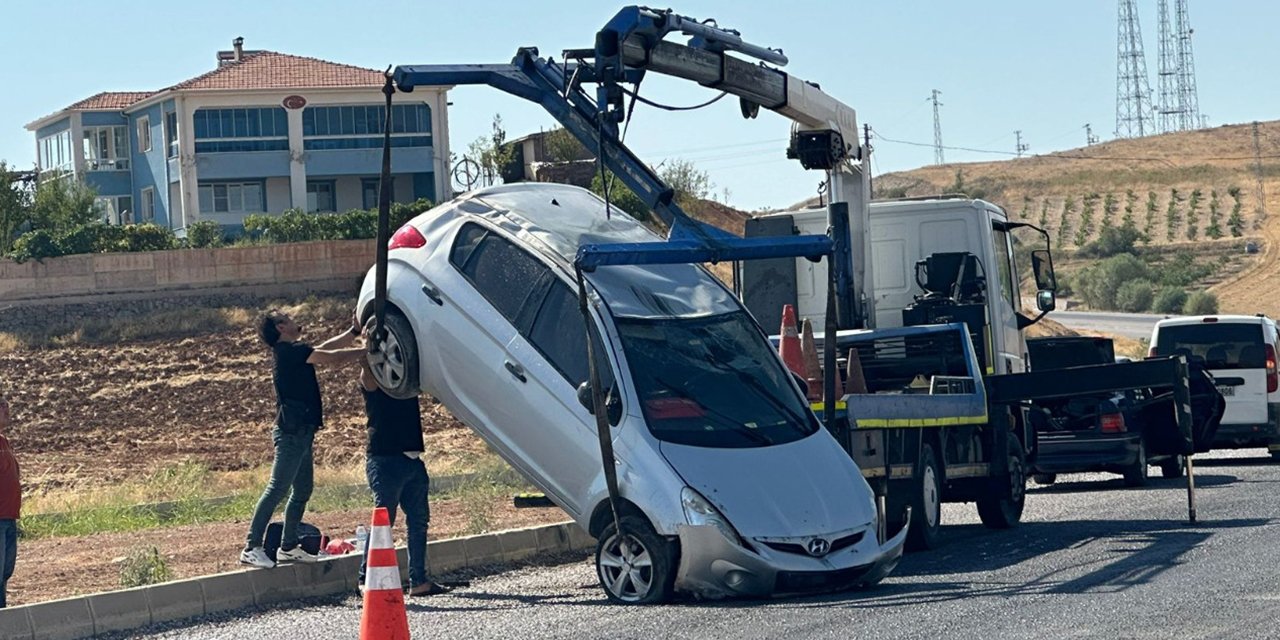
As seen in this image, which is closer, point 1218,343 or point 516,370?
point 516,370

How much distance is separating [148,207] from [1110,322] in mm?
38111

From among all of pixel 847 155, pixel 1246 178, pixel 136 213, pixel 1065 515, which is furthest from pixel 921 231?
pixel 1246 178

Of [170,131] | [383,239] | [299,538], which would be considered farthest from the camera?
[170,131]

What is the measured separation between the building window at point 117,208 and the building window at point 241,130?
22.4ft

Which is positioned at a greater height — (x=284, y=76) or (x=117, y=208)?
(x=284, y=76)

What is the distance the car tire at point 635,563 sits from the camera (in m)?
11.2

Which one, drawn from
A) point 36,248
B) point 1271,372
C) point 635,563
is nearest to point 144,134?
point 36,248

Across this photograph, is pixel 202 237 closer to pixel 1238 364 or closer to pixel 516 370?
pixel 1238 364

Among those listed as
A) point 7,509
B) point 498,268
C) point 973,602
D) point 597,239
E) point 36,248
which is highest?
point 36,248

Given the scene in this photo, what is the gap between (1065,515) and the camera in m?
16.8

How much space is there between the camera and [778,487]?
11.5 metres

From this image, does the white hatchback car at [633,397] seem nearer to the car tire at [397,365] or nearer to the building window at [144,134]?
the car tire at [397,365]

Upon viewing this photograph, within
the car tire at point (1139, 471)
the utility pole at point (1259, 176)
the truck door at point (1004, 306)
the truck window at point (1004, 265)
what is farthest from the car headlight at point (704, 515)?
the utility pole at point (1259, 176)

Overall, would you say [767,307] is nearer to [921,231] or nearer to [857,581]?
[921,231]
